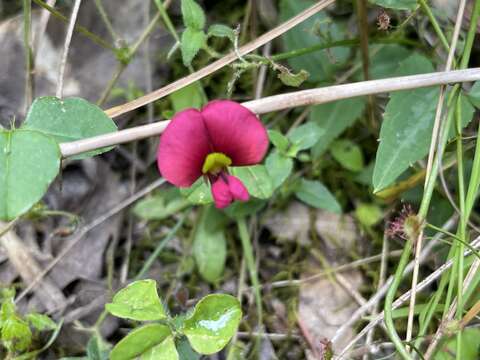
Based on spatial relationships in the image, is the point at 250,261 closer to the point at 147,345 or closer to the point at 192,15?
the point at 147,345

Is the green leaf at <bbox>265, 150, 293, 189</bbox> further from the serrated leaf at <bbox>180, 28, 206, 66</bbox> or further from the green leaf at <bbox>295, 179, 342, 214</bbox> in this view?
the serrated leaf at <bbox>180, 28, 206, 66</bbox>

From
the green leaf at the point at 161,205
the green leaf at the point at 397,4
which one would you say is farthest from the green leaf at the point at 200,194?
the green leaf at the point at 397,4

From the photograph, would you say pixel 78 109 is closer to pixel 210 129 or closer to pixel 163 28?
pixel 210 129

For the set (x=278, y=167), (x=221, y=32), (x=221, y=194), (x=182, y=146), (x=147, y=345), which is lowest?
(x=147, y=345)

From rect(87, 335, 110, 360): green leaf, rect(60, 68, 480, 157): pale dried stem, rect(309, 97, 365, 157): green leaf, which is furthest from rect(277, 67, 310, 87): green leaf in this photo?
rect(87, 335, 110, 360): green leaf

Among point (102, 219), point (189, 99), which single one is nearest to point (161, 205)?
point (102, 219)

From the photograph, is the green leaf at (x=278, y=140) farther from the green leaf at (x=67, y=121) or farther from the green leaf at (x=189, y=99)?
the green leaf at (x=67, y=121)
